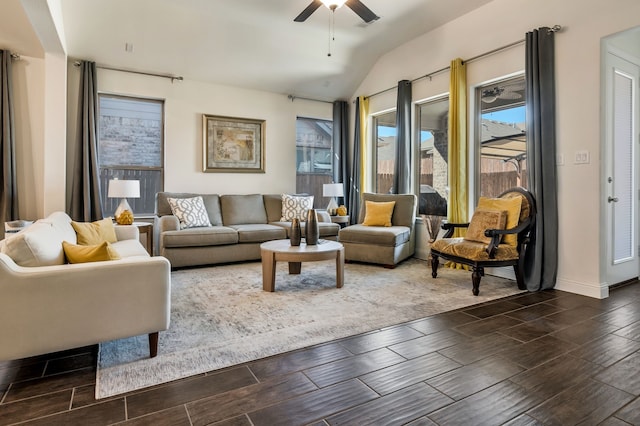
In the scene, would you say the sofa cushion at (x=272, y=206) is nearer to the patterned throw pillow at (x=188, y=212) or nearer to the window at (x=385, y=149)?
the patterned throw pillow at (x=188, y=212)

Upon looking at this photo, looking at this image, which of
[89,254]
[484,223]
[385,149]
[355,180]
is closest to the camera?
[89,254]

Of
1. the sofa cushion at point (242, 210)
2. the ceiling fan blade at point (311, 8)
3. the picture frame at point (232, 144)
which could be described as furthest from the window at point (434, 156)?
the picture frame at point (232, 144)

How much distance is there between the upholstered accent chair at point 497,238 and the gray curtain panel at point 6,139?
4.91 m

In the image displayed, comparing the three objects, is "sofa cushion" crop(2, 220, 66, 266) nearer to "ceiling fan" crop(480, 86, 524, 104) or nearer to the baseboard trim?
the baseboard trim

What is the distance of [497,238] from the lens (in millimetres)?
3494

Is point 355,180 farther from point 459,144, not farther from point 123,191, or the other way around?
point 123,191

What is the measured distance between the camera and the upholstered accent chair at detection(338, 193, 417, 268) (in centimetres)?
457

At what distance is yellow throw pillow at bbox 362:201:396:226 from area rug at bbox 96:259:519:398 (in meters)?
0.75

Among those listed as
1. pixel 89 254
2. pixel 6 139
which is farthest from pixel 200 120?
pixel 89 254

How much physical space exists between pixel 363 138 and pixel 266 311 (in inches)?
163

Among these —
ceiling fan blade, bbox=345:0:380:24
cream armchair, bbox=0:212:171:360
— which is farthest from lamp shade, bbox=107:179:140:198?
ceiling fan blade, bbox=345:0:380:24

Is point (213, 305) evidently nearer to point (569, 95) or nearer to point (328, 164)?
point (569, 95)

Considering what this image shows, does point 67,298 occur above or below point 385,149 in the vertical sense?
below

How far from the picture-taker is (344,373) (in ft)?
6.35
